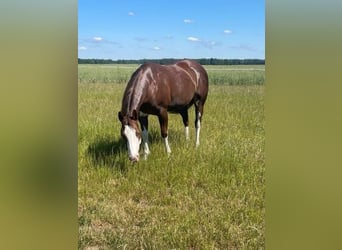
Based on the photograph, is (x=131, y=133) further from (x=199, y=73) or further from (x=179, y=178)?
(x=199, y=73)

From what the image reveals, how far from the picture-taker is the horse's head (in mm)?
1725

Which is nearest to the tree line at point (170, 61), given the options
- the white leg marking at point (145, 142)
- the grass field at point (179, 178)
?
the grass field at point (179, 178)

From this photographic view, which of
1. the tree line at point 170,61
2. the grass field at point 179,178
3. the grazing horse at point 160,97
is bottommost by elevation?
the grass field at point 179,178

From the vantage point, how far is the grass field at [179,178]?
1.67m

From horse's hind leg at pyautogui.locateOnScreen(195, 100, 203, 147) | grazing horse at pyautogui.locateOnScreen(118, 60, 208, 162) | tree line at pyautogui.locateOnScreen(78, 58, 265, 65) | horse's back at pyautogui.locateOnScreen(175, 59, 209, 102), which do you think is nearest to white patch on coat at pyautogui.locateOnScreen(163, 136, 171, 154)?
grazing horse at pyautogui.locateOnScreen(118, 60, 208, 162)

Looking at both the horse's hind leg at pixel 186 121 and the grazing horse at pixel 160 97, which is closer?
the grazing horse at pixel 160 97

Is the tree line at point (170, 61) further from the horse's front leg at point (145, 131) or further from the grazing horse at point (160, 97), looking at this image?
the horse's front leg at point (145, 131)

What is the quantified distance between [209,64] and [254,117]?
0.31m

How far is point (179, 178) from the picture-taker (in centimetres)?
175

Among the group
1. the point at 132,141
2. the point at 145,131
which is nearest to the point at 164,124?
the point at 145,131
